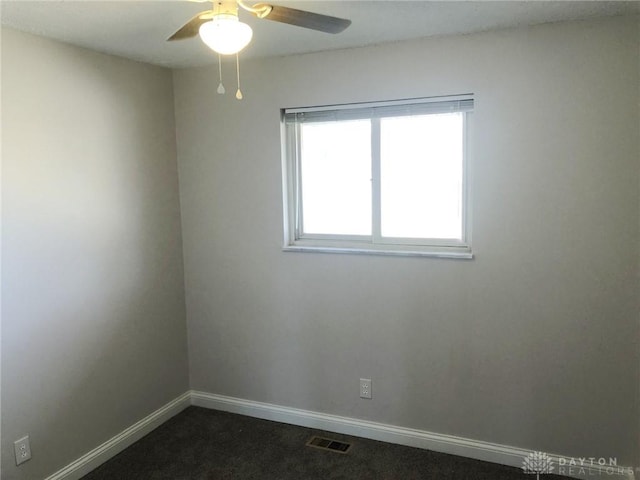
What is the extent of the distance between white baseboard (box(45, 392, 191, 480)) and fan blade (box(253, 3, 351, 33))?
2492 millimetres

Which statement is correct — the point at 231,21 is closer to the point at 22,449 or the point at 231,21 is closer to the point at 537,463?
the point at 22,449

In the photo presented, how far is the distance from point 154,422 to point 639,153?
317cm

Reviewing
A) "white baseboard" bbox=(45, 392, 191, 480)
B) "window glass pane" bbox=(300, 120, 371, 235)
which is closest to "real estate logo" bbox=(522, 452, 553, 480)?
"window glass pane" bbox=(300, 120, 371, 235)

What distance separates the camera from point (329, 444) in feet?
9.75

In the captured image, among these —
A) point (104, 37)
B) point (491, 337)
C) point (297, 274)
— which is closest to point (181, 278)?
point (297, 274)

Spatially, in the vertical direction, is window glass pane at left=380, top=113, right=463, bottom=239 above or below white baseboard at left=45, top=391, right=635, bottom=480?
above

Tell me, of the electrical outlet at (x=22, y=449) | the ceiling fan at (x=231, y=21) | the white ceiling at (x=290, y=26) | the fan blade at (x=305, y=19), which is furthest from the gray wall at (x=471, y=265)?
the electrical outlet at (x=22, y=449)

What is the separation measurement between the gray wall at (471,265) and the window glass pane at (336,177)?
0.64ft

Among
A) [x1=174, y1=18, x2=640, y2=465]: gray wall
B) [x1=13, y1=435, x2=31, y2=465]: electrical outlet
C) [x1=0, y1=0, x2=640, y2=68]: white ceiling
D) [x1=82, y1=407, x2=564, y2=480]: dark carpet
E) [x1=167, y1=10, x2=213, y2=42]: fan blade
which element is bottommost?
[x1=82, y1=407, x2=564, y2=480]: dark carpet

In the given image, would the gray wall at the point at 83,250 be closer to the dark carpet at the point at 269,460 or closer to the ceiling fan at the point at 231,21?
the dark carpet at the point at 269,460

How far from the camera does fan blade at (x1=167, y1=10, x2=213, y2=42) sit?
170cm

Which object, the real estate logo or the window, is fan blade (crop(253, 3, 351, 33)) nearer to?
the window

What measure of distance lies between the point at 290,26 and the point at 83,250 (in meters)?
1.63
